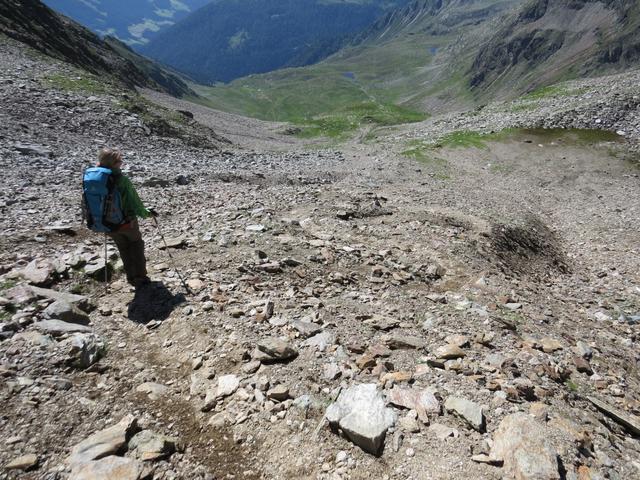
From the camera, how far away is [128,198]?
9.11 m

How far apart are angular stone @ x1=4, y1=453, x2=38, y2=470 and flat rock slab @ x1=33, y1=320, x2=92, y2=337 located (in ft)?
9.06

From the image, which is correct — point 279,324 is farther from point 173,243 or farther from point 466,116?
point 466,116

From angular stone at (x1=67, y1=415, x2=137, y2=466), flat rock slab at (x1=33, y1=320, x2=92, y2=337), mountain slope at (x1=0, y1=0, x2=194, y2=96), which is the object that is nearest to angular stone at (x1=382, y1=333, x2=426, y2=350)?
angular stone at (x1=67, y1=415, x2=137, y2=466)

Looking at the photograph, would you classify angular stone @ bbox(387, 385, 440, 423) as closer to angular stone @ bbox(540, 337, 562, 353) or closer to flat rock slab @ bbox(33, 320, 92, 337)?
angular stone @ bbox(540, 337, 562, 353)

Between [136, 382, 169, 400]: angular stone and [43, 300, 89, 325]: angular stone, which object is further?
[43, 300, 89, 325]: angular stone

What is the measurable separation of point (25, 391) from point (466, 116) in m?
65.9

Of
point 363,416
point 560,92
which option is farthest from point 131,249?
point 560,92

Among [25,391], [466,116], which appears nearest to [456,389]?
[25,391]

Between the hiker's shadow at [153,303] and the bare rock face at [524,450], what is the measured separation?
6.64 metres

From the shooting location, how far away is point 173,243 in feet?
39.4

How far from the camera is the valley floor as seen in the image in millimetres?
5602

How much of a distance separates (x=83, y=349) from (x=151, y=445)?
2.68 metres

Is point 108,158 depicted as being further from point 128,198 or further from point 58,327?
point 58,327

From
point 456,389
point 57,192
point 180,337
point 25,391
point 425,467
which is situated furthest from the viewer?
point 57,192
